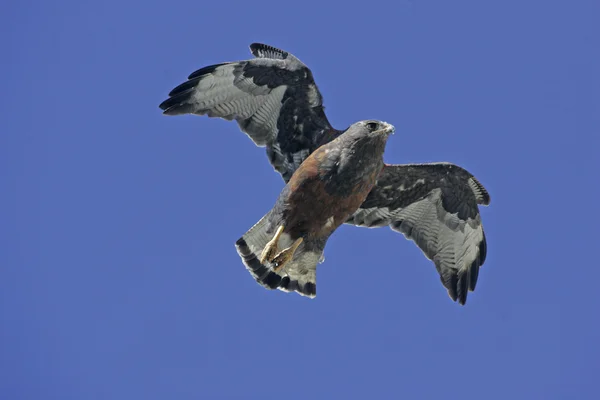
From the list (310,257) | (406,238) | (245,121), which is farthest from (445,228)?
(245,121)

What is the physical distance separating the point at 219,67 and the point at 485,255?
208 inches

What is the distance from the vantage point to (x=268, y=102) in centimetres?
1514

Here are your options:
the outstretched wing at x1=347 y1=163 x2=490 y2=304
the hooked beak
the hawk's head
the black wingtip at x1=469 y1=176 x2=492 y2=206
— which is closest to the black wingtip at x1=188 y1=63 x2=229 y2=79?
the hawk's head

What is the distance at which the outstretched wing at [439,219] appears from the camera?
1562cm

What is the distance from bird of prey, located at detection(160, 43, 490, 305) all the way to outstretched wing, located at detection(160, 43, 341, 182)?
2cm

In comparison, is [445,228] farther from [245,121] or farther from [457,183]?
[245,121]

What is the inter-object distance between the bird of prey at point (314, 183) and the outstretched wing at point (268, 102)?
2 cm

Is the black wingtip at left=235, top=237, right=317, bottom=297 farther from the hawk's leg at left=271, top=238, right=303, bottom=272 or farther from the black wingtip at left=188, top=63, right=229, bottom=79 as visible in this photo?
the black wingtip at left=188, top=63, right=229, bottom=79

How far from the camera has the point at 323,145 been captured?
1440cm

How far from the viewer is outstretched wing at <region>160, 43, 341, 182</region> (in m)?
14.8

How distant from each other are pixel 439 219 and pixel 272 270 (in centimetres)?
302

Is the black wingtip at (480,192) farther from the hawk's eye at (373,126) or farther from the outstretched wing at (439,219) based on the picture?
the hawk's eye at (373,126)

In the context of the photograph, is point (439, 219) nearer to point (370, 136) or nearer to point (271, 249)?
point (370, 136)

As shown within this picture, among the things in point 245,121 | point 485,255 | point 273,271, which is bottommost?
point 273,271
